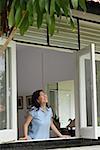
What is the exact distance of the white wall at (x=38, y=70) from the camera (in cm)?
852

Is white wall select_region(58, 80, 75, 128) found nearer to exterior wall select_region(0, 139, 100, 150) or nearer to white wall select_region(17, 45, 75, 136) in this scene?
white wall select_region(17, 45, 75, 136)

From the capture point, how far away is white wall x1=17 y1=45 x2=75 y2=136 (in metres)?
8.52

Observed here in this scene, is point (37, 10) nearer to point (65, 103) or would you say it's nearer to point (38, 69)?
point (38, 69)

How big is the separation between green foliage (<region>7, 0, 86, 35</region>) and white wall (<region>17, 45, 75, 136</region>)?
6354mm

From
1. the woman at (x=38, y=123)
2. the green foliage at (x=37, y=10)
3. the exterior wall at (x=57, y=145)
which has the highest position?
the green foliage at (x=37, y=10)

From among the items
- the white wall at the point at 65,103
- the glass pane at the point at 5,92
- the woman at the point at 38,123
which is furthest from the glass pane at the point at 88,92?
the white wall at the point at 65,103

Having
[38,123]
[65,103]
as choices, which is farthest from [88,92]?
[65,103]

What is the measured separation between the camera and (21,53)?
8.67 meters

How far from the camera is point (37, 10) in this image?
1.88m

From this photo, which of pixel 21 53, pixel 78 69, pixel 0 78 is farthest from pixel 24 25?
pixel 21 53

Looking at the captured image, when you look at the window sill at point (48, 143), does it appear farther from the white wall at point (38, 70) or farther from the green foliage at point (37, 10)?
the white wall at point (38, 70)

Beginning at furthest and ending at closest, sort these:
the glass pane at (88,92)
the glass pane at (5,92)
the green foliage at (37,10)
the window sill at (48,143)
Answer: the glass pane at (88,92)
the glass pane at (5,92)
the window sill at (48,143)
the green foliage at (37,10)

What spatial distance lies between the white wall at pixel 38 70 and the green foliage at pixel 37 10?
20.8 ft

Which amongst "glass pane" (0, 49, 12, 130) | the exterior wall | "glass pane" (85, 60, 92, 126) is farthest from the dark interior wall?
"glass pane" (0, 49, 12, 130)
